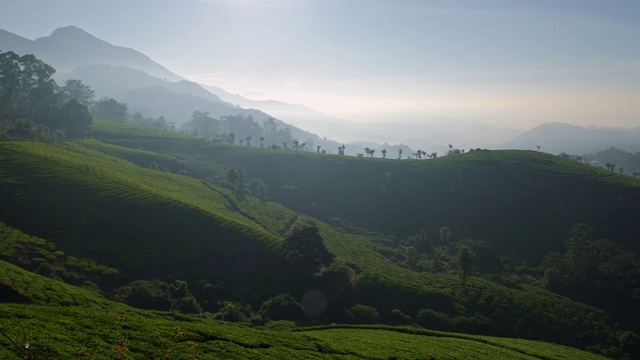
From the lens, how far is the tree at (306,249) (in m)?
73.2

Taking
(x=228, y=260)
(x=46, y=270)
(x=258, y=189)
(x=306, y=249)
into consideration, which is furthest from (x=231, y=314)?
(x=258, y=189)

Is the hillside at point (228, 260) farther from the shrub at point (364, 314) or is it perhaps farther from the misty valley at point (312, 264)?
the shrub at point (364, 314)

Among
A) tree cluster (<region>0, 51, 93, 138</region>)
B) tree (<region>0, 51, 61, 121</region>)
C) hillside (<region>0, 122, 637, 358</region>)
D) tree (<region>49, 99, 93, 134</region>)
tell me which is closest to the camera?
hillside (<region>0, 122, 637, 358</region>)

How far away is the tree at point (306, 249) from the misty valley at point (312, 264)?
324mm

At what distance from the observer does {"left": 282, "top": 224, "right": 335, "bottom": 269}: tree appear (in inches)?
2881

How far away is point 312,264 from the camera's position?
241 feet

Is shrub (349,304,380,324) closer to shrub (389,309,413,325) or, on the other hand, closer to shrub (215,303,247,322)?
shrub (389,309,413,325)

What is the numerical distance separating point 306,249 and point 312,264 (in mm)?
3355

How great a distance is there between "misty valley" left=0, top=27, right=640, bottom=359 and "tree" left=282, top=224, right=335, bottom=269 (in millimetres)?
324

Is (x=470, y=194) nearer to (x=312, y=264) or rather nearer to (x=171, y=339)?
(x=312, y=264)

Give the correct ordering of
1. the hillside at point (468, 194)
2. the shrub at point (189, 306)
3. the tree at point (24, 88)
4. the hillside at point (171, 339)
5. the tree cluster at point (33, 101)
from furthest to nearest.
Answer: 1. the tree at point (24, 88)
2. the tree cluster at point (33, 101)
3. the hillside at point (468, 194)
4. the shrub at point (189, 306)
5. the hillside at point (171, 339)

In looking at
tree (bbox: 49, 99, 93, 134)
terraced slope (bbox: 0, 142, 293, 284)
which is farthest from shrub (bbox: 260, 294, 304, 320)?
tree (bbox: 49, 99, 93, 134)

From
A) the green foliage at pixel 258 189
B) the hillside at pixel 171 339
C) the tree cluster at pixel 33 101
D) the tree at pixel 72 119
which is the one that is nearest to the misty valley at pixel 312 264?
the hillside at pixel 171 339

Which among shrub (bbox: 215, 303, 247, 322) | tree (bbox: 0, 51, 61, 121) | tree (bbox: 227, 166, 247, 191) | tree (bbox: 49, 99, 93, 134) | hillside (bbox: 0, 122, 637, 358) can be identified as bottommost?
shrub (bbox: 215, 303, 247, 322)
